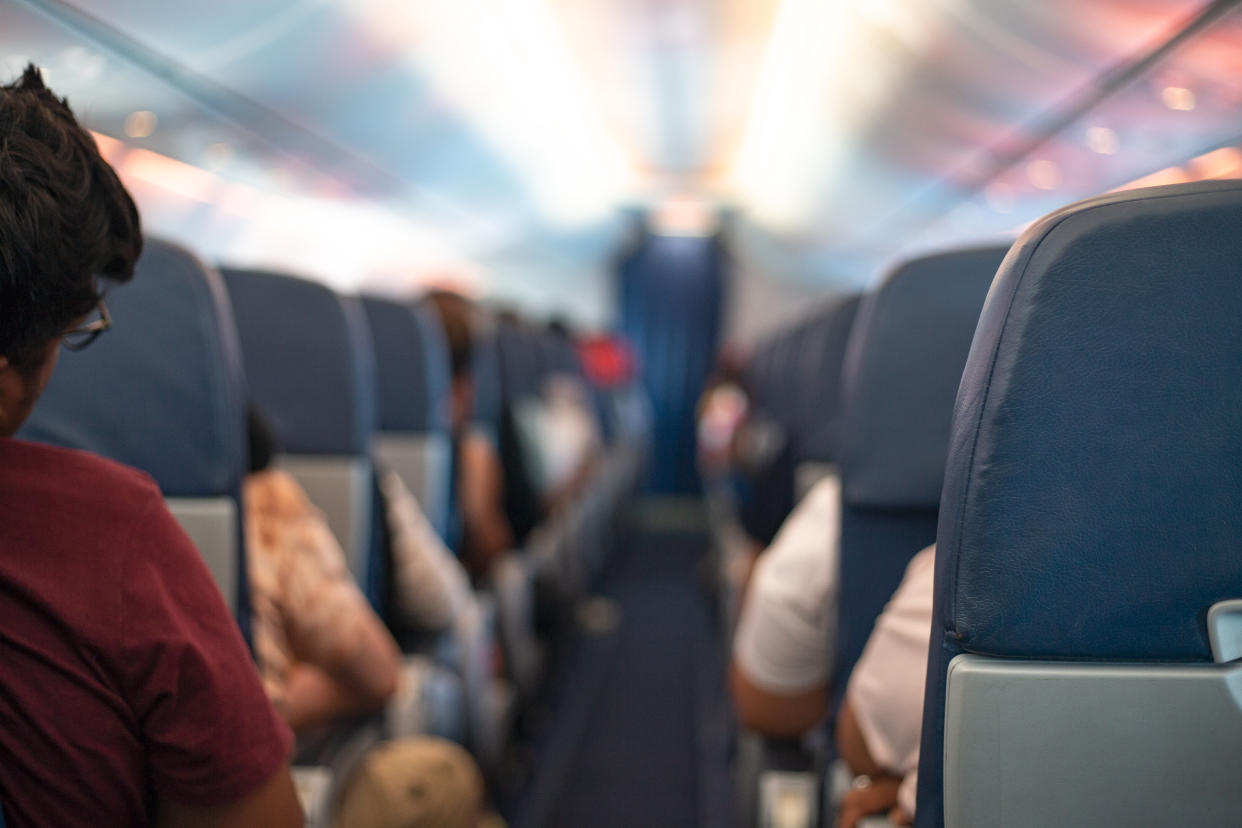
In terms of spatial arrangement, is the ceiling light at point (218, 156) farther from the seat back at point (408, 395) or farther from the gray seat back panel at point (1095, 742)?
the gray seat back panel at point (1095, 742)

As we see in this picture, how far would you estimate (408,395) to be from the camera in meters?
2.71

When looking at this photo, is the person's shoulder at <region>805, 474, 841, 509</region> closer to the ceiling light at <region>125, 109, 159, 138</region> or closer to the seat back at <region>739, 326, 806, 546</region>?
the seat back at <region>739, 326, 806, 546</region>

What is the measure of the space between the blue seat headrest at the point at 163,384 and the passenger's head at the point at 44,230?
387mm

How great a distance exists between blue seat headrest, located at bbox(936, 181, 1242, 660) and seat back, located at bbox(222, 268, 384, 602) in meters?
1.50

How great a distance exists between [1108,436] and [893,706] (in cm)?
54

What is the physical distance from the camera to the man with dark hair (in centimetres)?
81

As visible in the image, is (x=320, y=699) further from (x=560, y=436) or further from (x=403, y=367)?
(x=560, y=436)

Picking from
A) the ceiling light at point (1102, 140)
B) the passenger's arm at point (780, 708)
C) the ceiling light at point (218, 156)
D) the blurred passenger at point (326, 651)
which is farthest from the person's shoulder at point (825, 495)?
the ceiling light at point (218, 156)

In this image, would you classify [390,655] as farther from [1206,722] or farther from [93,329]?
[1206,722]

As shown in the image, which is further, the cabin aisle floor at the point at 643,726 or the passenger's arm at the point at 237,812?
the cabin aisle floor at the point at 643,726

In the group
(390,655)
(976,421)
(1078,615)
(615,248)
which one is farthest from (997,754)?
(615,248)

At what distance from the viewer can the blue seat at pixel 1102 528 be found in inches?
33.6

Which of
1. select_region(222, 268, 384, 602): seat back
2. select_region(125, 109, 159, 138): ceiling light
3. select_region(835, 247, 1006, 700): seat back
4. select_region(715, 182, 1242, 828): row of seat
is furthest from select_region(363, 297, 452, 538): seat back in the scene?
select_region(715, 182, 1242, 828): row of seat

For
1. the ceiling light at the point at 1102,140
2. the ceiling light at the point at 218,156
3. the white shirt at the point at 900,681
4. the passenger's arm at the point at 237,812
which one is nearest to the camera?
the passenger's arm at the point at 237,812
